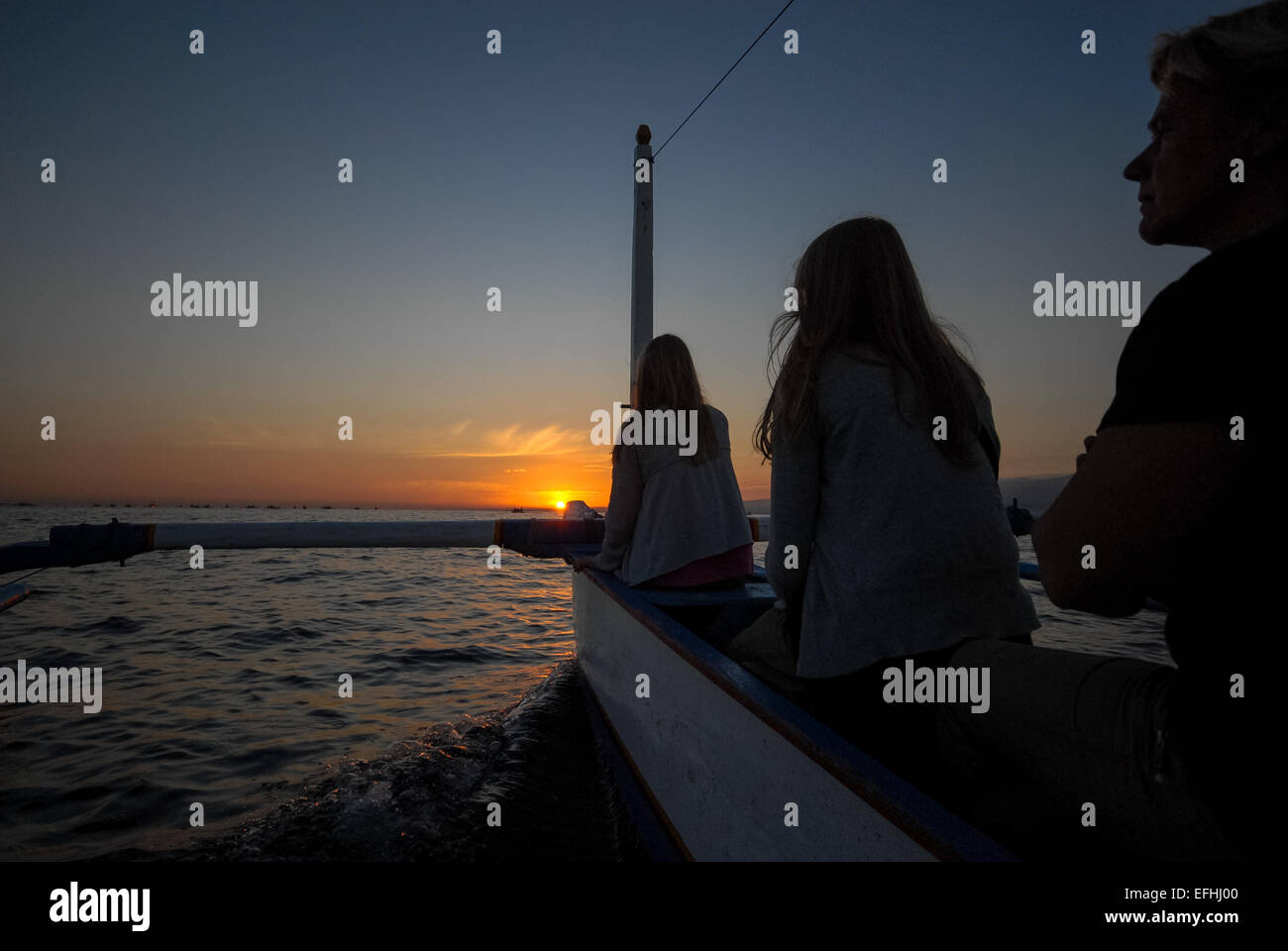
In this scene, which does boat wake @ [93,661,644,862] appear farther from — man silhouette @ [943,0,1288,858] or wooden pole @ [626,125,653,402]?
wooden pole @ [626,125,653,402]

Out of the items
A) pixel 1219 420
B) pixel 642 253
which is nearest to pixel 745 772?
pixel 1219 420

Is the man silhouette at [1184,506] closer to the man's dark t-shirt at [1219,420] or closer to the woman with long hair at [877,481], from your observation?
the man's dark t-shirt at [1219,420]

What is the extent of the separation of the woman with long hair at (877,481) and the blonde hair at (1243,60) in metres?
0.76

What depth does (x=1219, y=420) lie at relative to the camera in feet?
2.75

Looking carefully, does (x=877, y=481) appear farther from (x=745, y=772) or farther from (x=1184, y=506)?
(x=745, y=772)

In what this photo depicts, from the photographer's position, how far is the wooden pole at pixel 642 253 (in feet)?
24.4

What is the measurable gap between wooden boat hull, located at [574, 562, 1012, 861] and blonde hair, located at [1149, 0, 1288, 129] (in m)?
1.23

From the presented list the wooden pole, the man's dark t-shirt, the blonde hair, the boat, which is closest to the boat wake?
the boat

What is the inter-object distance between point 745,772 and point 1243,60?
6.03ft

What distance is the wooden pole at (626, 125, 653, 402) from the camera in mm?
7430

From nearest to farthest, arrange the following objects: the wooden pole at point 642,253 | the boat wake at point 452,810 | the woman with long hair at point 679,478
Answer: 1. the boat wake at point 452,810
2. the woman with long hair at point 679,478
3. the wooden pole at point 642,253

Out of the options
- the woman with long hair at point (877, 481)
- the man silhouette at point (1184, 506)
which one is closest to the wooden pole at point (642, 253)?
the woman with long hair at point (877, 481)
